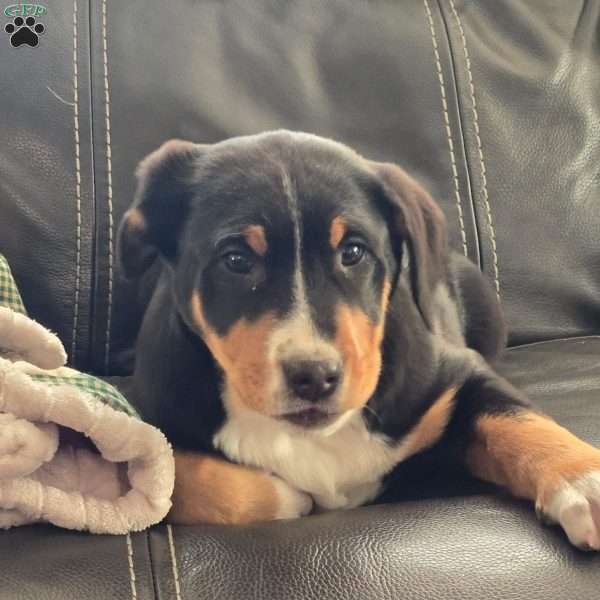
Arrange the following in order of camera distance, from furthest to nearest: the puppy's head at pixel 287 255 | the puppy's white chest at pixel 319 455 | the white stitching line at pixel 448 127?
the white stitching line at pixel 448 127 < the puppy's white chest at pixel 319 455 < the puppy's head at pixel 287 255

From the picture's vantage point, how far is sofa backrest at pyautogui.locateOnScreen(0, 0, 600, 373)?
1427mm

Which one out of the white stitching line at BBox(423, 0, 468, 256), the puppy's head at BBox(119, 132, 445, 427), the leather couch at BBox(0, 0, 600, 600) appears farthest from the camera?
the white stitching line at BBox(423, 0, 468, 256)

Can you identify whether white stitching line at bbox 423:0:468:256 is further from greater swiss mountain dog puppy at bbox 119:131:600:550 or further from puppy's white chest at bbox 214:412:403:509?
puppy's white chest at bbox 214:412:403:509

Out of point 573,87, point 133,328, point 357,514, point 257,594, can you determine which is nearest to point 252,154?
point 133,328

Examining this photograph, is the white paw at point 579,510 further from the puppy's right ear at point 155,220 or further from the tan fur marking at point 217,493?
the puppy's right ear at point 155,220

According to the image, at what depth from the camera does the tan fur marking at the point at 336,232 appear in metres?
1.12

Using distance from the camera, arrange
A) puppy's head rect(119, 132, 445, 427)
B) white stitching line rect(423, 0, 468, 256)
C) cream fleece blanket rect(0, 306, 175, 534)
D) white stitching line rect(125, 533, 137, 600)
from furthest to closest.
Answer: white stitching line rect(423, 0, 468, 256) < puppy's head rect(119, 132, 445, 427) < cream fleece blanket rect(0, 306, 175, 534) < white stitching line rect(125, 533, 137, 600)

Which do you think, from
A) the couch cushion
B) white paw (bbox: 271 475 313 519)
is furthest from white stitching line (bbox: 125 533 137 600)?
white paw (bbox: 271 475 313 519)

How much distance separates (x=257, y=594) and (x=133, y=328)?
687mm

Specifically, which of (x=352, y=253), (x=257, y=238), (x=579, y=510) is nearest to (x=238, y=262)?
(x=257, y=238)

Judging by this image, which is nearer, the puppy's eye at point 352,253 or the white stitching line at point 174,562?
the white stitching line at point 174,562

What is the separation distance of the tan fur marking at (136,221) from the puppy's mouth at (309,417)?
335mm

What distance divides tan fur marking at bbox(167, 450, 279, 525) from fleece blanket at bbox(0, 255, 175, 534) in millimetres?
74

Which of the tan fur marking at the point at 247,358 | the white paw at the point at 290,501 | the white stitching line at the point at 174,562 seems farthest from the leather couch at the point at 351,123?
the white stitching line at the point at 174,562
